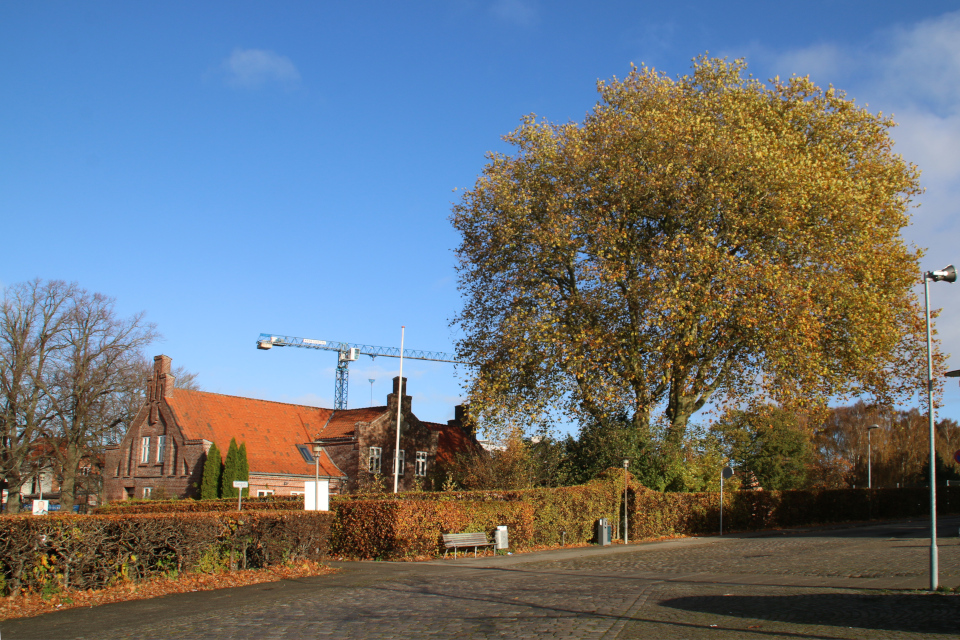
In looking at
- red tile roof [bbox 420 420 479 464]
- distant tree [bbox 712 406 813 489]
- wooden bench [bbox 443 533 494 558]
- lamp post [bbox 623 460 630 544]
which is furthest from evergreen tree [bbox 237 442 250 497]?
distant tree [bbox 712 406 813 489]

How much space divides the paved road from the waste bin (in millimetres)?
6728

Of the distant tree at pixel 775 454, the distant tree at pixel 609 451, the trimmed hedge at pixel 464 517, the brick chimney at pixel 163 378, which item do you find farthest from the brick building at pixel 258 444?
the distant tree at pixel 775 454

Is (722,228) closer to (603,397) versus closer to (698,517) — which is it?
(603,397)

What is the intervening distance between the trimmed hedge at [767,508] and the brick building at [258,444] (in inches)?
647

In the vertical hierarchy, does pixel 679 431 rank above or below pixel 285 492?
above

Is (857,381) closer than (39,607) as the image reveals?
No

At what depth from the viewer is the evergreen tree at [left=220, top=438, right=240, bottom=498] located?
132ft

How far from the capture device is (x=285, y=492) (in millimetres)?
43375

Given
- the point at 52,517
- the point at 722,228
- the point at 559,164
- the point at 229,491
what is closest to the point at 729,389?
the point at 722,228

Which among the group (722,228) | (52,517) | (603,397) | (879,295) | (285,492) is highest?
(722,228)

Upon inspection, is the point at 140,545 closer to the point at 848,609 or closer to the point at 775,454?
the point at 848,609

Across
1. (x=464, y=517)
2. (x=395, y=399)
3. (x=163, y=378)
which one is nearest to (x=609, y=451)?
(x=464, y=517)

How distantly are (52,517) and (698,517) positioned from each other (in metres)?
24.9

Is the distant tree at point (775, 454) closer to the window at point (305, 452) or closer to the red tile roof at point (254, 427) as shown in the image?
the window at point (305, 452)
